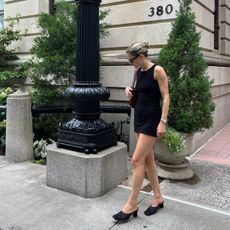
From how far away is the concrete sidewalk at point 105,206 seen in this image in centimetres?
412

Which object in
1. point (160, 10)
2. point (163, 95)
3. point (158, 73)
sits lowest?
point (163, 95)

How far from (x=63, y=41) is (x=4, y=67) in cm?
339

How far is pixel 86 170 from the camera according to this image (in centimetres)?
485

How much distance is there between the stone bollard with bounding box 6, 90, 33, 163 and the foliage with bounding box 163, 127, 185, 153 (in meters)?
2.55

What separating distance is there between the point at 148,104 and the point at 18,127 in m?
3.17

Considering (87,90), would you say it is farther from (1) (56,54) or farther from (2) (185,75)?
(1) (56,54)

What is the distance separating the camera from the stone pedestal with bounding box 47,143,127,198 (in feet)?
16.0

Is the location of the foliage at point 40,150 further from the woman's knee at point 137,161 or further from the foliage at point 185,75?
the woman's knee at point 137,161

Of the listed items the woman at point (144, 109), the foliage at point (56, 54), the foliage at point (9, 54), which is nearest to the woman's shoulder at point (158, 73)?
the woman at point (144, 109)

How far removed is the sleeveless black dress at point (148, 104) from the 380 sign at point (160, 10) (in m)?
3.17

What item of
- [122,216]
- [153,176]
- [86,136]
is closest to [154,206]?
[153,176]

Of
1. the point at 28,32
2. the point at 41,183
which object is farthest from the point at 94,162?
the point at 28,32

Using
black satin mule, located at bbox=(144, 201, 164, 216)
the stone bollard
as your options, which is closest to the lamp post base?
black satin mule, located at bbox=(144, 201, 164, 216)

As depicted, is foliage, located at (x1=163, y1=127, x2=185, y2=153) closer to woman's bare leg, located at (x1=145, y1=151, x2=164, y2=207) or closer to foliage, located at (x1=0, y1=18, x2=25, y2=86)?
woman's bare leg, located at (x1=145, y1=151, x2=164, y2=207)
